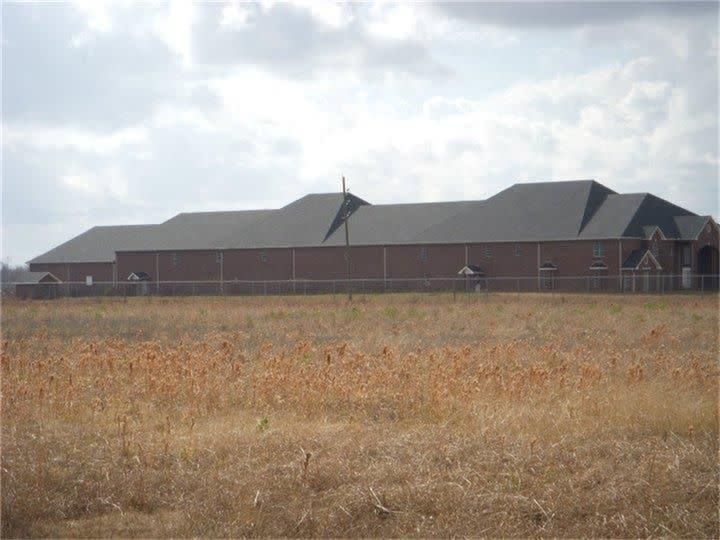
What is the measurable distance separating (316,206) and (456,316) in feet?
159

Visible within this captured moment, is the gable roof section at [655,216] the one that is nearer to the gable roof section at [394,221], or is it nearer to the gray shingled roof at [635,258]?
the gray shingled roof at [635,258]

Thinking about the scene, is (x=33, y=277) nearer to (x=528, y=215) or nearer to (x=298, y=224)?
(x=298, y=224)

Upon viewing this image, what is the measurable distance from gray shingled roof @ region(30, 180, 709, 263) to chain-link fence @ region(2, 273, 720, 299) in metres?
3.28

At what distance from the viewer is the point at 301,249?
3019 inches

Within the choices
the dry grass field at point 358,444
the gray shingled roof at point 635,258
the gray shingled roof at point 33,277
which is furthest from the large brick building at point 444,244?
the dry grass field at point 358,444

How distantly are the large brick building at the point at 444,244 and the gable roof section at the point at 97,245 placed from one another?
17cm

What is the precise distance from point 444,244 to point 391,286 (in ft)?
16.6

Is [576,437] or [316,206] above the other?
[316,206]

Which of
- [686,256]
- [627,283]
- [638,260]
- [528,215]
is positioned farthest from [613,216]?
[686,256]

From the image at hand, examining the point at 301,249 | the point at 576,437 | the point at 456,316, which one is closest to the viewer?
the point at 576,437

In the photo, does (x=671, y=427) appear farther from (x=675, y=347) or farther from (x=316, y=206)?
(x=316, y=206)

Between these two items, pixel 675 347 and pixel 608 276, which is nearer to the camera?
pixel 675 347

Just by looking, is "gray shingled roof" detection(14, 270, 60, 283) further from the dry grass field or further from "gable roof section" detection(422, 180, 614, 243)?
the dry grass field

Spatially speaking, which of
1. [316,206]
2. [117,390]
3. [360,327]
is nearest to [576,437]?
[117,390]
